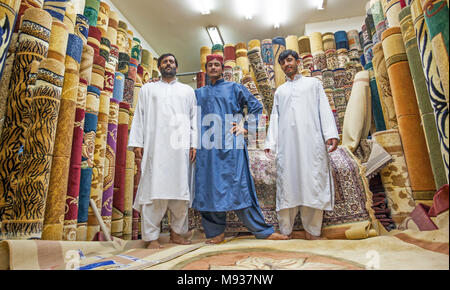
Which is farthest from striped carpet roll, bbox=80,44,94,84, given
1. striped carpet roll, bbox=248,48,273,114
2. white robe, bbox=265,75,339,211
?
striped carpet roll, bbox=248,48,273,114

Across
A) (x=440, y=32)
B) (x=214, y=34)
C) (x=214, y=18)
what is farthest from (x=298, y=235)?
(x=214, y=34)

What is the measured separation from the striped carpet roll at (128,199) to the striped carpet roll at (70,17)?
138cm

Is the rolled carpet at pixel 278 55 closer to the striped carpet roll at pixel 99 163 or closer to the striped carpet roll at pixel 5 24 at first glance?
the striped carpet roll at pixel 99 163

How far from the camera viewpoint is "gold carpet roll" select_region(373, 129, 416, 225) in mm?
2141

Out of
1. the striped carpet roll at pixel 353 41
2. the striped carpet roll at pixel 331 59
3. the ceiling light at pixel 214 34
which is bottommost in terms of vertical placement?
the striped carpet roll at pixel 331 59

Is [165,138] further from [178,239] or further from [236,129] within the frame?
[178,239]

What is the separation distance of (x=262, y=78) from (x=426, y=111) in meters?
2.26

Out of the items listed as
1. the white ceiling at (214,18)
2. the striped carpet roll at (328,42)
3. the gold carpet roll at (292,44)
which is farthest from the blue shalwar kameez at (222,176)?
the white ceiling at (214,18)

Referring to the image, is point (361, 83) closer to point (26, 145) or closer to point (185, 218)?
point (185, 218)

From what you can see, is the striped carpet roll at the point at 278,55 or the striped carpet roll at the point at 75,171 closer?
the striped carpet roll at the point at 75,171

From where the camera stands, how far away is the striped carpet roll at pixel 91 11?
3.03 metres

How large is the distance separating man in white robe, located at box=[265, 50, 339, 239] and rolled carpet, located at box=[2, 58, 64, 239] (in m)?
1.68

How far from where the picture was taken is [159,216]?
2.13 m

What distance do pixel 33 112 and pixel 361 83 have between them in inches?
116
